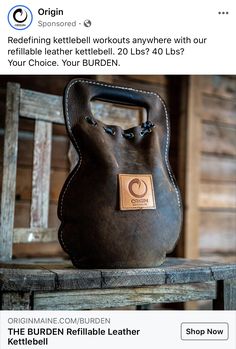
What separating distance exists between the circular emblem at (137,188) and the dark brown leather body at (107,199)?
0.07ft

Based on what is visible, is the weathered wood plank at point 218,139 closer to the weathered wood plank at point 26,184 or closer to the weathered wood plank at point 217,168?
the weathered wood plank at point 217,168

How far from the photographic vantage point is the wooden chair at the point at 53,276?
1.86 feet

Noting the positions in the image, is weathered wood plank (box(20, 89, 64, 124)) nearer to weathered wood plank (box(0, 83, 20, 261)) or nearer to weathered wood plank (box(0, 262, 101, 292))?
weathered wood plank (box(0, 83, 20, 261))

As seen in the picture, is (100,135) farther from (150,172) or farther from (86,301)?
(86,301)

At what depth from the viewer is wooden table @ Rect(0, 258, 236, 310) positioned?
22.0 inches

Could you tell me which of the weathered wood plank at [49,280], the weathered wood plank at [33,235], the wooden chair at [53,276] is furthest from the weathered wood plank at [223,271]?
the weathered wood plank at [33,235]

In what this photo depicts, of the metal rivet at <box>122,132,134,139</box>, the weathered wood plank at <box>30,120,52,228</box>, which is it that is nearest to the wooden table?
the metal rivet at <box>122,132,134,139</box>

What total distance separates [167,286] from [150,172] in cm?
18

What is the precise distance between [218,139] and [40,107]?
70 centimetres

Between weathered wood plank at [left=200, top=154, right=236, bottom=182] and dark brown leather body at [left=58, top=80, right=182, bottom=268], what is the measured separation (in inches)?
28.9
